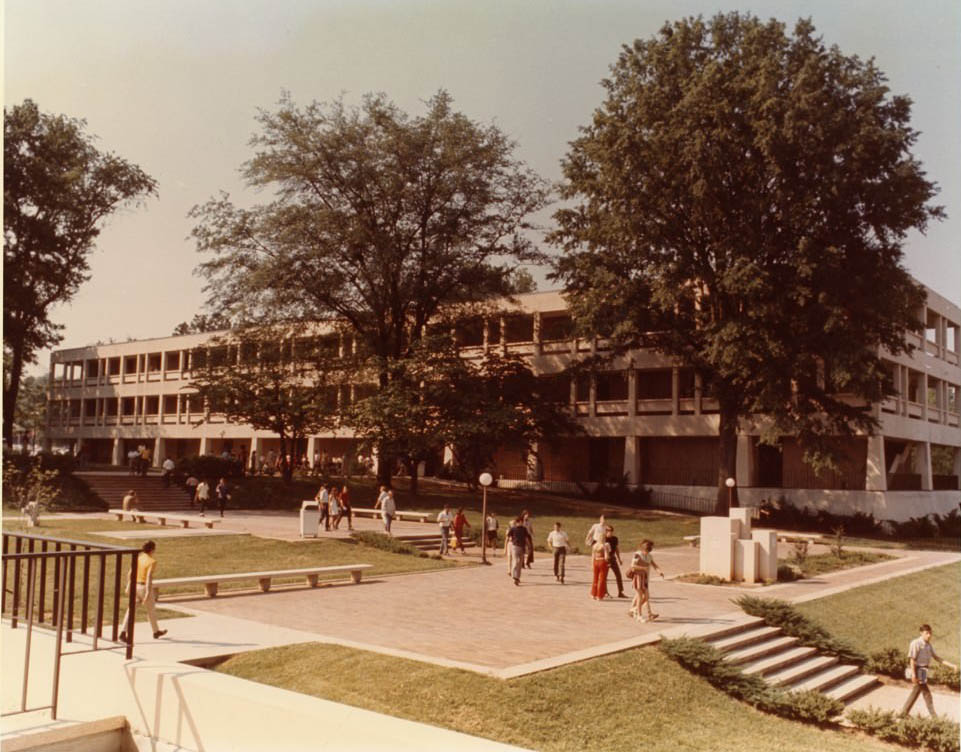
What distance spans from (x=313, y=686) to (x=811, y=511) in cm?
3062

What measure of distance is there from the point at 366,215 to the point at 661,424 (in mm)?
17193

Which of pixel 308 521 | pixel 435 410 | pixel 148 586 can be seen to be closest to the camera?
pixel 148 586

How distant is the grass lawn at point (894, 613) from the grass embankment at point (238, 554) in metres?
9.18

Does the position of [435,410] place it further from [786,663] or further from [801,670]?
[801,670]

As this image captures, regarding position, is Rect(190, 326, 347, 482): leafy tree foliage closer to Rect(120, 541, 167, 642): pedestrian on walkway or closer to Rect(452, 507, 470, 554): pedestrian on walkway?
Rect(452, 507, 470, 554): pedestrian on walkway

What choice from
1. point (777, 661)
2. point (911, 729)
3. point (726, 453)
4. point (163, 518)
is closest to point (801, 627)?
point (777, 661)

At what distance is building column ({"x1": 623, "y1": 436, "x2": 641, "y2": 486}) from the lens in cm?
4147

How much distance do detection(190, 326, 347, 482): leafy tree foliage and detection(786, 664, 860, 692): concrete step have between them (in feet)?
87.6

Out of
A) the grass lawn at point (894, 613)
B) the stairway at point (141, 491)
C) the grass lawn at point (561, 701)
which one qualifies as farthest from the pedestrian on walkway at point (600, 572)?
the stairway at point (141, 491)

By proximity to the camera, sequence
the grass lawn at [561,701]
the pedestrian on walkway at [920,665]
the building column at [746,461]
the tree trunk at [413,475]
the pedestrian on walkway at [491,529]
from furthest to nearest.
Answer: the building column at [746,461], the tree trunk at [413,475], the pedestrian on walkway at [491,529], the pedestrian on walkway at [920,665], the grass lawn at [561,701]

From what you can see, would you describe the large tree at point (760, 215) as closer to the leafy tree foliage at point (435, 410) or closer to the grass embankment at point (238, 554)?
the leafy tree foliage at point (435, 410)

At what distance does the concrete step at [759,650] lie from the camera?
43.2 feet

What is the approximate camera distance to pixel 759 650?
1391 cm

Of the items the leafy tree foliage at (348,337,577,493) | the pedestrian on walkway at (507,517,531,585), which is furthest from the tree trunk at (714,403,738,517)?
the pedestrian on walkway at (507,517,531,585)
